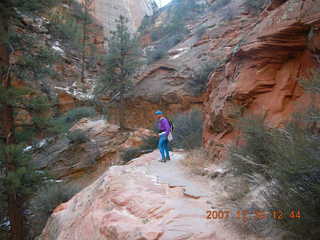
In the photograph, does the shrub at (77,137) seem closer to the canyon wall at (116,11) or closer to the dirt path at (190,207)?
the dirt path at (190,207)

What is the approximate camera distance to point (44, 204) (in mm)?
8531

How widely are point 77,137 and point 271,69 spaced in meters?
11.8

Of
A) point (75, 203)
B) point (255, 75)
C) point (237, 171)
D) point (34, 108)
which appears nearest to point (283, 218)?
point (237, 171)

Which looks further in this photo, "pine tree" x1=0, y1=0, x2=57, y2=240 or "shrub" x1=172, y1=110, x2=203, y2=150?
"shrub" x1=172, y1=110, x2=203, y2=150

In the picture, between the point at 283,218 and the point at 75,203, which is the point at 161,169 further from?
the point at 283,218

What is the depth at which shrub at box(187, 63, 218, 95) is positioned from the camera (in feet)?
53.6

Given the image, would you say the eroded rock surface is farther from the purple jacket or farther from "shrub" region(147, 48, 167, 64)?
"shrub" region(147, 48, 167, 64)

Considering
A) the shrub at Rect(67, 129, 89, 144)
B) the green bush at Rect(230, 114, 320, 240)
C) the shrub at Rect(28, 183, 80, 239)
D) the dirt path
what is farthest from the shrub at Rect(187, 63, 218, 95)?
the green bush at Rect(230, 114, 320, 240)

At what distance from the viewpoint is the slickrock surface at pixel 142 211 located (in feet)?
10.4

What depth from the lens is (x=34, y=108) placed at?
26.7 feet

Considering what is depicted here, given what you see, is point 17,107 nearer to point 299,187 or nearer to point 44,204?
point 44,204

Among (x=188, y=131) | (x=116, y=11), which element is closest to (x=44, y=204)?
(x=188, y=131)

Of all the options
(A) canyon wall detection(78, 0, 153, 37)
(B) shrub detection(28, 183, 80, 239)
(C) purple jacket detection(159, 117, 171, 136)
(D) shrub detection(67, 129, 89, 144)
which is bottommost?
(B) shrub detection(28, 183, 80, 239)

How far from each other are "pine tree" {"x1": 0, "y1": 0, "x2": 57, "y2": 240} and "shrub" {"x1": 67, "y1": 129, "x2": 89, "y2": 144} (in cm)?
636
